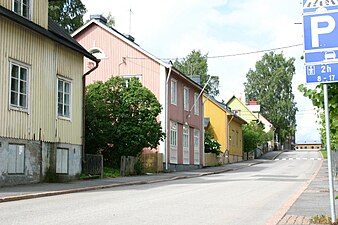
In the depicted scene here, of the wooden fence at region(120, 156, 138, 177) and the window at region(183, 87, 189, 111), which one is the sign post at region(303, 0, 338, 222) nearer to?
the wooden fence at region(120, 156, 138, 177)

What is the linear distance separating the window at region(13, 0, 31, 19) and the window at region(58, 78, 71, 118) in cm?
315

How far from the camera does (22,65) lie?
19109 millimetres

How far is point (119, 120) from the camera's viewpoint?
29.0 meters

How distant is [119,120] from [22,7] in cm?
1068

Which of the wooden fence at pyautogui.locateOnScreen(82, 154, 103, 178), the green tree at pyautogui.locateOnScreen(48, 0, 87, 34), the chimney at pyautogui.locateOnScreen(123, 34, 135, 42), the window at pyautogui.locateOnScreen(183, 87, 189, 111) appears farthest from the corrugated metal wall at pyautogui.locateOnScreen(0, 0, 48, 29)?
the green tree at pyautogui.locateOnScreen(48, 0, 87, 34)

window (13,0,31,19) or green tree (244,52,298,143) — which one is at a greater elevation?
green tree (244,52,298,143)

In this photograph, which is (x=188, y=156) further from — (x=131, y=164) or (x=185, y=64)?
(x=185, y=64)

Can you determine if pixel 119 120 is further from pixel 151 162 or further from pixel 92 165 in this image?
pixel 92 165

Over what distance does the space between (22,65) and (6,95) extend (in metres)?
1.74

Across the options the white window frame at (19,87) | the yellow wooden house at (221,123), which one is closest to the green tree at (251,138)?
the yellow wooden house at (221,123)

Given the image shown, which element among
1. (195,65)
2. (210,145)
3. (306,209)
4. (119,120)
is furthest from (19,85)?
(195,65)

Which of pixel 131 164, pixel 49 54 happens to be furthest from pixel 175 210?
pixel 131 164

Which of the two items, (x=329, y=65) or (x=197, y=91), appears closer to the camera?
(x=329, y=65)

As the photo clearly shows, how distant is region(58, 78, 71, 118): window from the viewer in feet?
71.5
